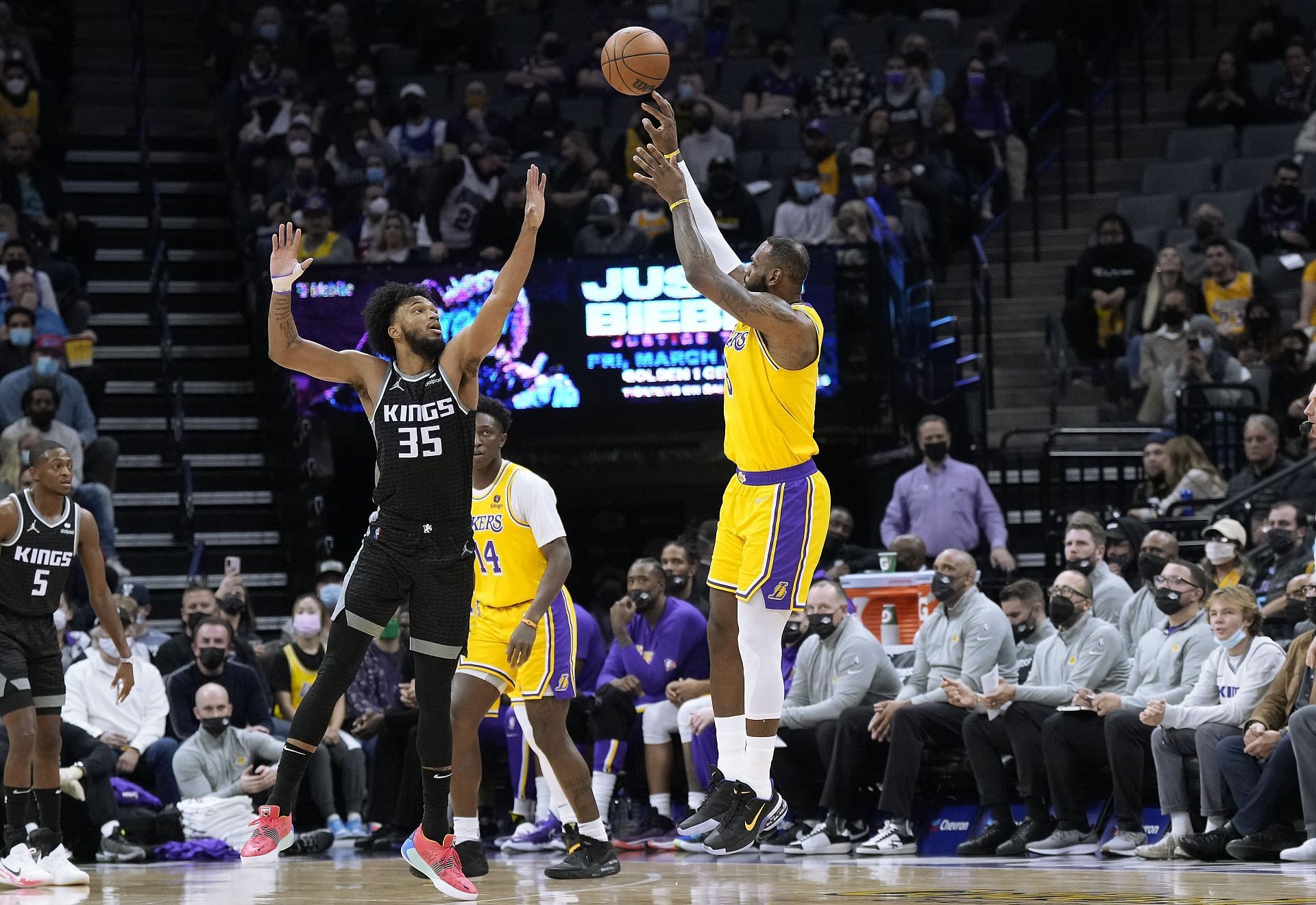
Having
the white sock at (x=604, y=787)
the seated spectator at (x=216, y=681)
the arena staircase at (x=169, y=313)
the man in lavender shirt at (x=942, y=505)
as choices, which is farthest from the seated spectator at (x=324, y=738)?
the man in lavender shirt at (x=942, y=505)

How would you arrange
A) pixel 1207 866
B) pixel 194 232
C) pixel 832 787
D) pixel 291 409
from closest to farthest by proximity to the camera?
pixel 1207 866, pixel 832 787, pixel 291 409, pixel 194 232

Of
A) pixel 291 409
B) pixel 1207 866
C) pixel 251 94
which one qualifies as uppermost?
pixel 251 94

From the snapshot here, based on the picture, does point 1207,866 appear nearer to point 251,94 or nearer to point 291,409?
point 291,409

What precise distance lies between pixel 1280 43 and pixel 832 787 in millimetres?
10468

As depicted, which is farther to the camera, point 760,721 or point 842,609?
point 842,609

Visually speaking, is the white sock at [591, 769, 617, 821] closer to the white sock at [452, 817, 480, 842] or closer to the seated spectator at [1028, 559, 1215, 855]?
the seated spectator at [1028, 559, 1215, 855]

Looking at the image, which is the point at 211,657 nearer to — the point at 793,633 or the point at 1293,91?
the point at 793,633

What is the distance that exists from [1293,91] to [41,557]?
1250 centimetres

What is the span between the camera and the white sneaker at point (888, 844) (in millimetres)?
10766

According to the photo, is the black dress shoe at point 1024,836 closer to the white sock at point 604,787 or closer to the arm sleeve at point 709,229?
the white sock at point 604,787

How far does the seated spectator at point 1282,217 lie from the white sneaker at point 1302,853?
776 centimetres

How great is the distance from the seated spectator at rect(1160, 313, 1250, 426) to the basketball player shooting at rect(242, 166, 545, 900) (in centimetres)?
861

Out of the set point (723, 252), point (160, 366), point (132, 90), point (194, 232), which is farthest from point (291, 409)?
point (723, 252)

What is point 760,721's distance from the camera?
25.7ft
